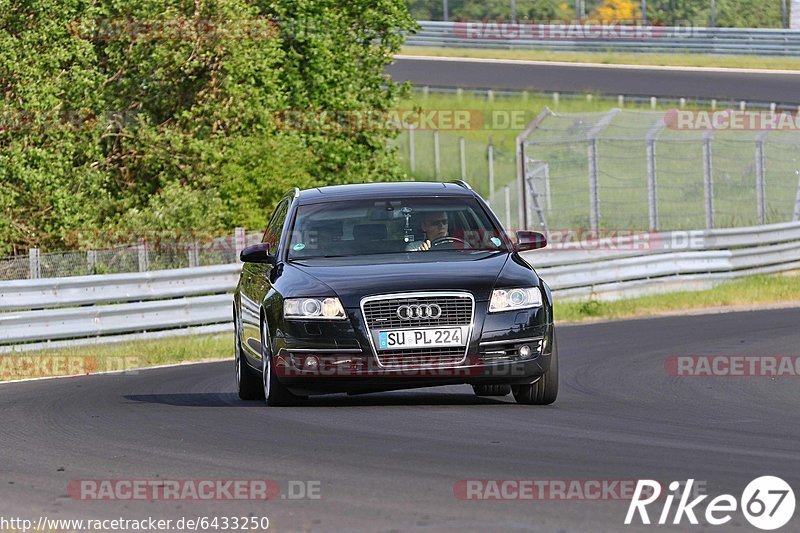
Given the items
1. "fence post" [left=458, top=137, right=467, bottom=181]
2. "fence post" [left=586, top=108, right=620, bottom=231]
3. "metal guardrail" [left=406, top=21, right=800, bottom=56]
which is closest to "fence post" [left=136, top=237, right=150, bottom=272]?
"fence post" [left=586, top=108, right=620, bottom=231]

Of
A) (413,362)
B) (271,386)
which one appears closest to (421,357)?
(413,362)

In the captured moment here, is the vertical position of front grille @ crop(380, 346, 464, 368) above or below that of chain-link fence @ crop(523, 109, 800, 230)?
above

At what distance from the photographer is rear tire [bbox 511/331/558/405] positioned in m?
11.0

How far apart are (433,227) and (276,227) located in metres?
1.61

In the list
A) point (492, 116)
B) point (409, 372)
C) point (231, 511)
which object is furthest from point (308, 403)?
point (492, 116)

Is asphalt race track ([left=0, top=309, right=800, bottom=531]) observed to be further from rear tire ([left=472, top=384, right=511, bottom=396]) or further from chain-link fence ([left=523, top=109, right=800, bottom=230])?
chain-link fence ([left=523, top=109, right=800, bottom=230])

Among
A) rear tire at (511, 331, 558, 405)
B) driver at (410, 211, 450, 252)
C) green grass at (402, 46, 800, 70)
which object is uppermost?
driver at (410, 211, 450, 252)

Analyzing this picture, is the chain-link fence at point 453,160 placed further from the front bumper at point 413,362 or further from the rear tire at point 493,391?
the front bumper at point 413,362

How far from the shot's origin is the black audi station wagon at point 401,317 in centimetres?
1054

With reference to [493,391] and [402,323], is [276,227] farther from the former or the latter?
[402,323]

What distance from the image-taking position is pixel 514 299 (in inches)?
422

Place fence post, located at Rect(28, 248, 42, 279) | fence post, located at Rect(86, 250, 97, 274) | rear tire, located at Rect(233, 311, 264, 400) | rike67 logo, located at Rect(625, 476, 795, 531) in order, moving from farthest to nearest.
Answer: fence post, located at Rect(86, 250, 97, 274), fence post, located at Rect(28, 248, 42, 279), rear tire, located at Rect(233, 311, 264, 400), rike67 logo, located at Rect(625, 476, 795, 531)

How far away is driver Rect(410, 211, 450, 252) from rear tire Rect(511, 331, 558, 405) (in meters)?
1.26

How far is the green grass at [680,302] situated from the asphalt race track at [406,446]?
32.0 feet
